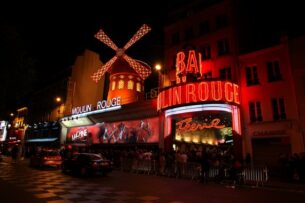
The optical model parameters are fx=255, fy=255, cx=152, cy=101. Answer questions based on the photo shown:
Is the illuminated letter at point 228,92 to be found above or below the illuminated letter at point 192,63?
below

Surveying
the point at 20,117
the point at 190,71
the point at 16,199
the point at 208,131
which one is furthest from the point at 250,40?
the point at 20,117

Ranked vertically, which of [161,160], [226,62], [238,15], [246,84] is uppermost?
[238,15]

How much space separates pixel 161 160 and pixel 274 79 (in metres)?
9.19

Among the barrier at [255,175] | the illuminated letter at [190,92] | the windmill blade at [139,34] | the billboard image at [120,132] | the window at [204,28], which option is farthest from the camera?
the windmill blade at [139,34]

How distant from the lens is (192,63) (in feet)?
60.8

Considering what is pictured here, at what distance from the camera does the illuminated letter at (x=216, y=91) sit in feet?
52.1

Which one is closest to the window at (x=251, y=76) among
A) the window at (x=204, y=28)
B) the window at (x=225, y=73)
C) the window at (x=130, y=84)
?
the window at (x=225, y=73)

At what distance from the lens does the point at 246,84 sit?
59.2 ft

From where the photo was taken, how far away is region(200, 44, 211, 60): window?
20.5m

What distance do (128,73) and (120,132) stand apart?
7.04 metres

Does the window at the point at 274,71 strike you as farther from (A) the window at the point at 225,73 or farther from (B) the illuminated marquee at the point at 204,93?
(A) the window at the point at 225,73

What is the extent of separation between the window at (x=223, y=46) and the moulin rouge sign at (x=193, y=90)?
2.06 m

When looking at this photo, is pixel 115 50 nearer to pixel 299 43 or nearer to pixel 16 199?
pixel 299 43

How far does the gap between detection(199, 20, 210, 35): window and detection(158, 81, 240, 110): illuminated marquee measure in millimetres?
6042
